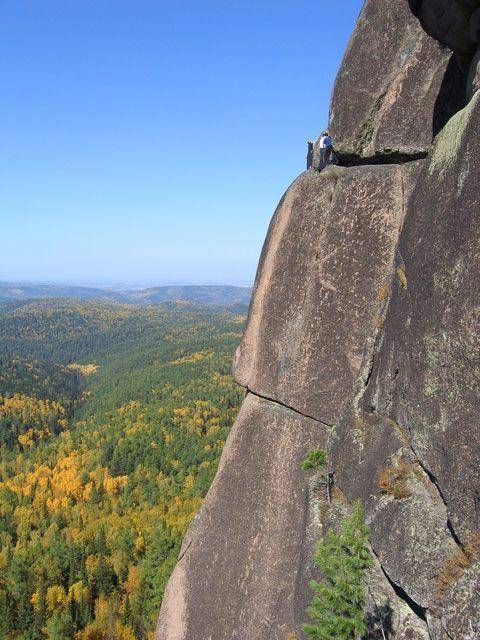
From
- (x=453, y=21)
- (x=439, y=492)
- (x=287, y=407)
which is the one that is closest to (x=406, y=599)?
(x=439, y=492)

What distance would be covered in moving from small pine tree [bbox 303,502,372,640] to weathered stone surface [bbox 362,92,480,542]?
5.95ft

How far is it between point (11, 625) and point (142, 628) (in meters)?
14.6

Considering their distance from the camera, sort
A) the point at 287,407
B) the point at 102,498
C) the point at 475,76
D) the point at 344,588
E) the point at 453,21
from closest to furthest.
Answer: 1. the point at 344,588
2. the point at 475,76
3. the point at 453,21
4. the point at 287,407
5. the point at 102,498

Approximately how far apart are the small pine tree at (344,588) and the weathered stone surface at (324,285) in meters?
3.75

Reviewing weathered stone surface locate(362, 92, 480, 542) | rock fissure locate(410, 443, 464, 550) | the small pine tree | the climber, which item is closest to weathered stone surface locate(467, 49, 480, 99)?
weathered stone surface locate(362, 92, 480, 542)

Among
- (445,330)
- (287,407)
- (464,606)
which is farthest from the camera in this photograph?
(287,407)

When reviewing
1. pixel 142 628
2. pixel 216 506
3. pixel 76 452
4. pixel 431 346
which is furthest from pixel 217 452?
pixel 431 346

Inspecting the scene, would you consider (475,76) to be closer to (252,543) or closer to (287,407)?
(287,407)

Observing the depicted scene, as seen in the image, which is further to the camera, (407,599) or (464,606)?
(407,599)

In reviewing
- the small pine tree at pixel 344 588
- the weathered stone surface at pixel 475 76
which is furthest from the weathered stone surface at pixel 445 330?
the small pine tree at pixel 344 588

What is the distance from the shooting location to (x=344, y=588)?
8.35m

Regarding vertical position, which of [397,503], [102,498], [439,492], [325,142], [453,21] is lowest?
[102,498]

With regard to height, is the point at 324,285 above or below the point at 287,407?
above

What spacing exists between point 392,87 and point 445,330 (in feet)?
23.3
